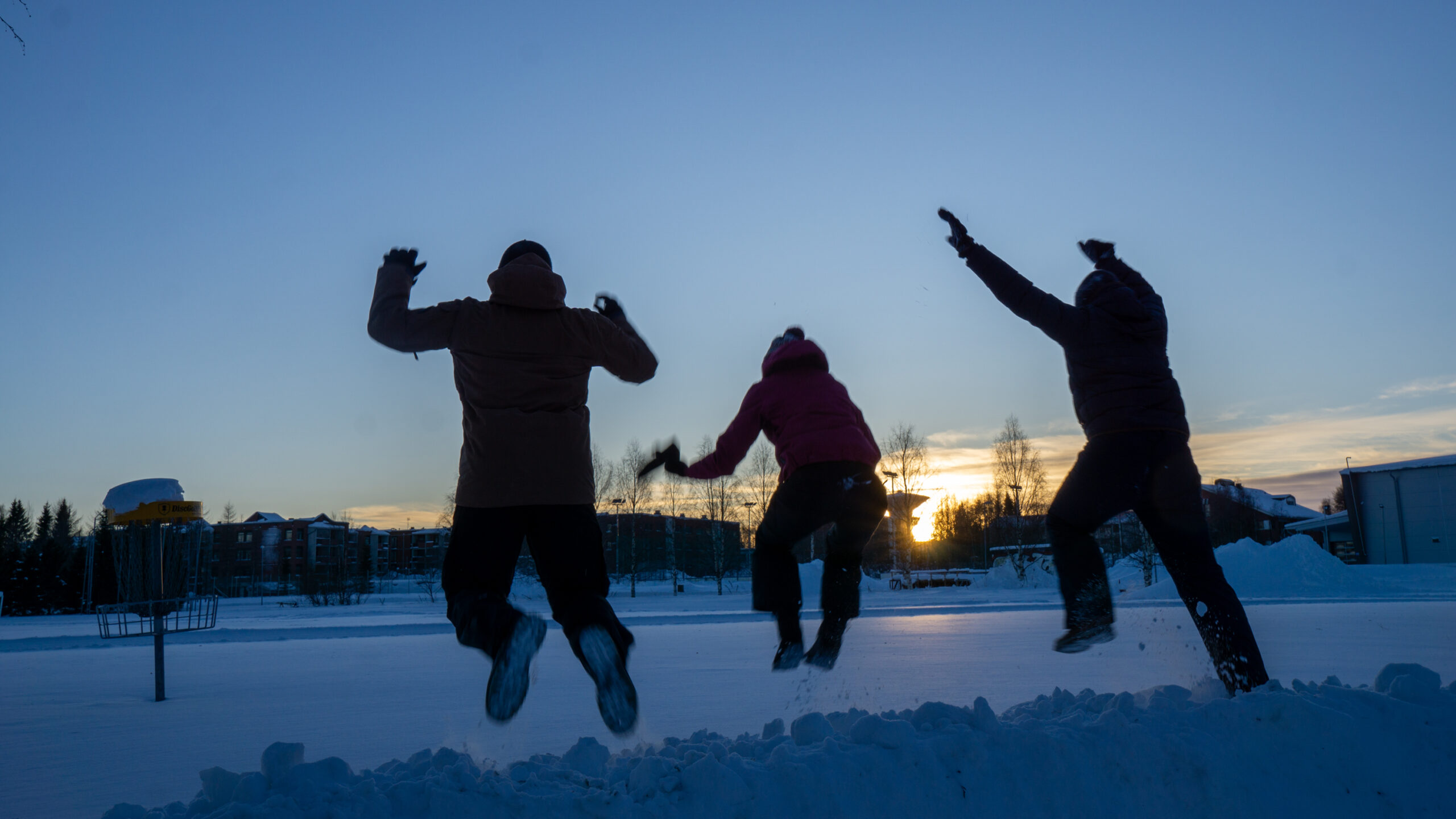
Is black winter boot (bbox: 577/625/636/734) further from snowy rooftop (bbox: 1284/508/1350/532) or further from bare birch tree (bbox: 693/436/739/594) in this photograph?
snowy rooftop (bbox: 1284/508/1350/532)

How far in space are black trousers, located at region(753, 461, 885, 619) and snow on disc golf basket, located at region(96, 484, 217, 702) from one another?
10.3ft

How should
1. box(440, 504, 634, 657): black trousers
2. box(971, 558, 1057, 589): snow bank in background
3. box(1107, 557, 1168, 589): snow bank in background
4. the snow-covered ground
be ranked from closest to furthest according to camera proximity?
the snow-covered ground < box(440, 504, 634, 657): black trousers < box(1107, 557, 1168, 589): snow bank in background < box(971, 558, 1057, 589): snow bank in background

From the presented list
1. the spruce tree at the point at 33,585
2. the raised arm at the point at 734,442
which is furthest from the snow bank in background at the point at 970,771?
the spruce tree at the point at 33,585

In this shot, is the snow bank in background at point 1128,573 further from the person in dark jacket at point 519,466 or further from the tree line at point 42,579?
the tree line at point 42,579

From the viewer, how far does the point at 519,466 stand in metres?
2.40

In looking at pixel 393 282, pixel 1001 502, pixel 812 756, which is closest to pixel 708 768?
pixel 812 756

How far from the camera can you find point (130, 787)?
6.98 ft

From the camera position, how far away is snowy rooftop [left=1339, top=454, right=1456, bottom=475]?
29.6m

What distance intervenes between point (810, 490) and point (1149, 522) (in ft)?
4.17

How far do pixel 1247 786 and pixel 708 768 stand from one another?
137 cm

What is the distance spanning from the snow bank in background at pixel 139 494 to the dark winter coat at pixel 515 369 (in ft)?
9.02

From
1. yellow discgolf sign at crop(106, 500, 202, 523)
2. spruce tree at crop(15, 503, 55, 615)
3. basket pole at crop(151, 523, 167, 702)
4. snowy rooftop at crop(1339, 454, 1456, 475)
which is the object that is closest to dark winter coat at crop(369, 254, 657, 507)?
yellow discgolf sign at crop(106, 500, 202, 523)

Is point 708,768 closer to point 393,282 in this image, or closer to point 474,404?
point 474,404

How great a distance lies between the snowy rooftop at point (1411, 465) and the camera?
97.1 feet
